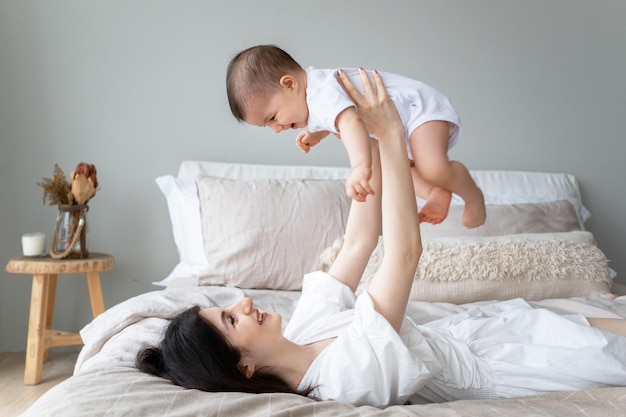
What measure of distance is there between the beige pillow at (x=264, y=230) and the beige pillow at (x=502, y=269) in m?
0.17

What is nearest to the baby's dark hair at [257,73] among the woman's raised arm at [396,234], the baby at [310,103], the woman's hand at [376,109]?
the baby at [310,103]

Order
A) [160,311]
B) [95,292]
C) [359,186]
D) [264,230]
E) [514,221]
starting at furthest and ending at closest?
1. [95,292]
2. [514,221]
3. [264,230]
4. [160,311]
5. [359,186]

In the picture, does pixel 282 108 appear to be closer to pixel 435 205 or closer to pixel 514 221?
pixel 435 205

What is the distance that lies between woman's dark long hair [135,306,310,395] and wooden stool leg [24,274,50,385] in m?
1.68

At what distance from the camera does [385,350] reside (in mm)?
1324

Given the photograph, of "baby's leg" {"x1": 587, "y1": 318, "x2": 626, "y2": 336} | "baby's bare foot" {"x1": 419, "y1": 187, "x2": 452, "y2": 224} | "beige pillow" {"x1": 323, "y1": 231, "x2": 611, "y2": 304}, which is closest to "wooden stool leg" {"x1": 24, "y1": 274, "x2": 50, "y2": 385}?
"beige pillow" {"x1": 323, "y1": 231, "x2": 611, "y2": 304}

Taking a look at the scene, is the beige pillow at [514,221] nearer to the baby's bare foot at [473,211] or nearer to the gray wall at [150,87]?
the gray wall at [150,87]

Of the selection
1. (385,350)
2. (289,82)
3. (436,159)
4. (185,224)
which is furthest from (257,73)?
(185,224)

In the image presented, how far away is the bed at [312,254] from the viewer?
75.6 inches

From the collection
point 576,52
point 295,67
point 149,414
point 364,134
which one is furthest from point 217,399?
point 576,52

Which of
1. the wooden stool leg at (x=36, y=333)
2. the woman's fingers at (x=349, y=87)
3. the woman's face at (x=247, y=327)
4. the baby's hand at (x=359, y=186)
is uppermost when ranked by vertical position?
the woman's fingers at (x=349, y=87)

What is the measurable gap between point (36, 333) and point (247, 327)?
183 cm

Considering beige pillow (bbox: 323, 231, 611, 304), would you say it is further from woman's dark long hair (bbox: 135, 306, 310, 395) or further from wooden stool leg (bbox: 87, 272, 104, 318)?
wooden stool leg (bbox: 87, 272, 104, 318)

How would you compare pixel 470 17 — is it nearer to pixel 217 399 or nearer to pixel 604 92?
pixel 604 92
